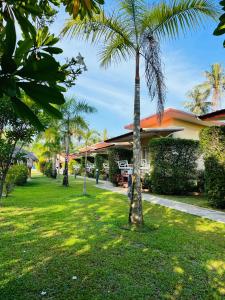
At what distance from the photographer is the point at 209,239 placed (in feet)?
21.4

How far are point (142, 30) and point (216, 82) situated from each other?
36.1 metres

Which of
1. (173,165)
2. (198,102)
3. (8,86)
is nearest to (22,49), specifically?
(8,86)

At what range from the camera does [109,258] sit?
5148mm

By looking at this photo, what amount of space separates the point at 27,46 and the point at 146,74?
275 inches

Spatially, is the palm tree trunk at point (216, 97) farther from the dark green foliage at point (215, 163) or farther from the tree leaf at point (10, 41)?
the tree leaf at point (10, 41)

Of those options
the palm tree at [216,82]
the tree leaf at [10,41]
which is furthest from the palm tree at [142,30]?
the palm tree at [216,82]

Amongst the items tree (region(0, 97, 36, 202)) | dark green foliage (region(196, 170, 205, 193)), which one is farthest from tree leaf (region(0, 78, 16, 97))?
dark green foliage (region(196, 170, 205, 193))

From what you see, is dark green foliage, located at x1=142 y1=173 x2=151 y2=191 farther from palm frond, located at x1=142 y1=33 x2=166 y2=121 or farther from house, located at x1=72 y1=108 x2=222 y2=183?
palm frond, located at x1=142 y1=33 x2=166 y2=121

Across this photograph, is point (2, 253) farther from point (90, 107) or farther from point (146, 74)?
point (90, 107)

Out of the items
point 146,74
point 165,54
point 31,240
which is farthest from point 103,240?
point 165,54

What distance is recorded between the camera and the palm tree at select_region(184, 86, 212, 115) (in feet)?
141

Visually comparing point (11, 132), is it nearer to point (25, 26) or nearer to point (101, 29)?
point (101, 29)

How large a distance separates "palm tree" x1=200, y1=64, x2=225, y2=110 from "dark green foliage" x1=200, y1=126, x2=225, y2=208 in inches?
1221

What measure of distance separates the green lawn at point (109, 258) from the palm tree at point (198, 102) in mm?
37402
